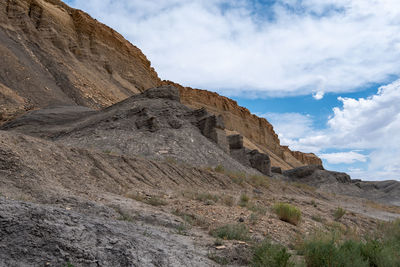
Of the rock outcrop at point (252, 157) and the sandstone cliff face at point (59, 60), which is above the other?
the sandstone cliff face at point (59, 60)

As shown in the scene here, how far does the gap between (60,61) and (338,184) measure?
31.6 metres

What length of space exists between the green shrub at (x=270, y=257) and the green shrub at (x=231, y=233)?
82cm

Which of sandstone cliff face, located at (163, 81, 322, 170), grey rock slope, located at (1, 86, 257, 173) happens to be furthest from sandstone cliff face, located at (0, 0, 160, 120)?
sandstone cliff face, located at (163, 81, 322, 170)

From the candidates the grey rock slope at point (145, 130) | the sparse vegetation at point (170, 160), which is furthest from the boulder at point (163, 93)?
the sparse vegetation at point (170, 160)

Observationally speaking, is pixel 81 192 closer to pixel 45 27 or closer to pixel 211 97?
pixel 45 27

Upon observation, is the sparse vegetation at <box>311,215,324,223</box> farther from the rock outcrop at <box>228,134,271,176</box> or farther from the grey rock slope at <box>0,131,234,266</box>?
the rock outcrop at <box>228,134,271,176</box>

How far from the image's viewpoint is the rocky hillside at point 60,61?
28.3 meters

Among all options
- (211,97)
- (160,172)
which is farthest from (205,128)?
(211,97)

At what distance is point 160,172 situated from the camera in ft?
39.7

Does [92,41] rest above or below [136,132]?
above

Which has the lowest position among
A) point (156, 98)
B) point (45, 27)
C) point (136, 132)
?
point (136, 132)

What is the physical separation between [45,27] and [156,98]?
2244cm

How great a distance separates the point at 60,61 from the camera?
34.2 m

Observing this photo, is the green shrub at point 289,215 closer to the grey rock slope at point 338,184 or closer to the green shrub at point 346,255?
the green shrub at point 346,255
